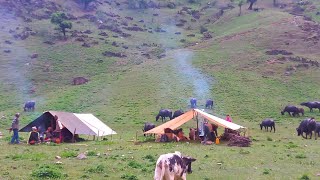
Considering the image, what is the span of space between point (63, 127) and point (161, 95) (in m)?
32.5

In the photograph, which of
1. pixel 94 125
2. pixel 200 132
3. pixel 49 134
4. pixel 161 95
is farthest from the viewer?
pixel 161 95

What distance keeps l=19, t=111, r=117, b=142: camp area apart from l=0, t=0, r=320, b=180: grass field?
1.50 meters

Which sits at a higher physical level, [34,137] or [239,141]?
[34,137]

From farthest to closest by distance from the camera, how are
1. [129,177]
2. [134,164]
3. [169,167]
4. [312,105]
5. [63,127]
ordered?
1. [312,105]
2. [63,127]
3. [134,164]
4. [129,177]
5. [169,167]

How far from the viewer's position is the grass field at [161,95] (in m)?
22.6

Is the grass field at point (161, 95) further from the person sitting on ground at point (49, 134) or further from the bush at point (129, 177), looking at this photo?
the person sitting on ground at point (49, 134)

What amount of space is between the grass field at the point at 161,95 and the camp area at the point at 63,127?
1.50m

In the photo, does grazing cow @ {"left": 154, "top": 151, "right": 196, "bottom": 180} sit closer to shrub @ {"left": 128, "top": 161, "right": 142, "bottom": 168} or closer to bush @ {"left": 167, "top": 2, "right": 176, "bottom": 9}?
shrub @ {"left": 128, "top": 161, "right": 142, "bottom": 168}

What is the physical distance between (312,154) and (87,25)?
97.4 metres

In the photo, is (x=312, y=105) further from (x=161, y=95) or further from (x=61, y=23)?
(x=61, y=23)

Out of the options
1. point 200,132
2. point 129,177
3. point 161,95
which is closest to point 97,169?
point 129,177

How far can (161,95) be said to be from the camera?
6588 cm

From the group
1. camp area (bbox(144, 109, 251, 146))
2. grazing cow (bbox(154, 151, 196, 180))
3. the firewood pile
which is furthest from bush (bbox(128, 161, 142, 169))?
camp area (bbox(144, 109, 251, 146))

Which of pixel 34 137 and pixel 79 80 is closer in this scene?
pixel 34 137
